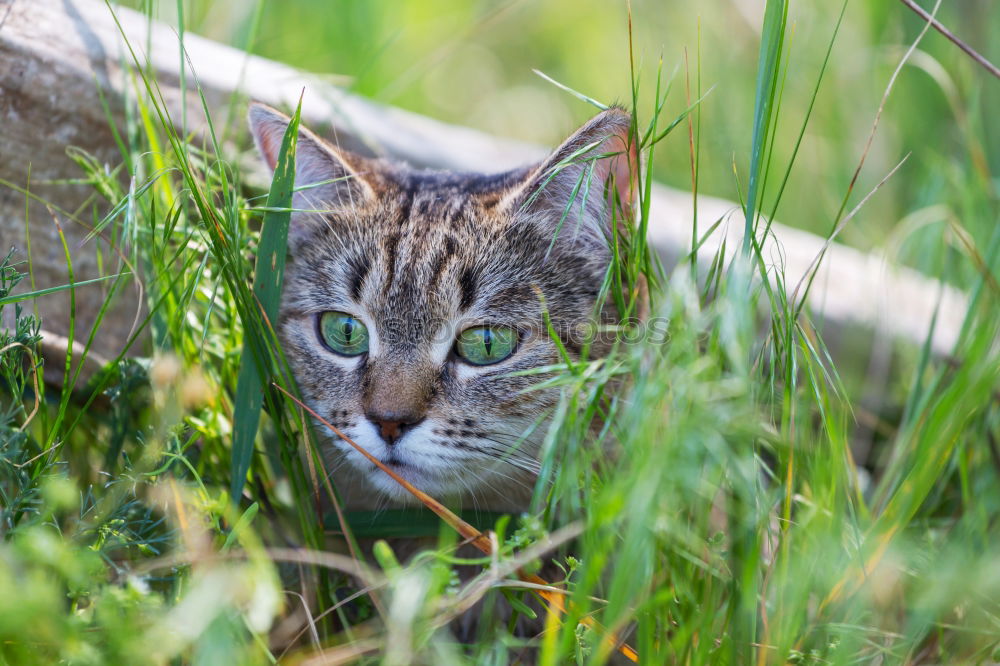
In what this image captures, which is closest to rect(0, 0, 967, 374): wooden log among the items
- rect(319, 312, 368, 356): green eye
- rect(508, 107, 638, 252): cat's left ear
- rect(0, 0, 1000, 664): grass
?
rect(0, 0, 1000, 664): grass

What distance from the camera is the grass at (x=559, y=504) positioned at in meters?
1.11

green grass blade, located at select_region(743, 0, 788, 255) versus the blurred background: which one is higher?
the blurred background

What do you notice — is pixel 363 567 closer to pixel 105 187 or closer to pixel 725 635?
pixel 725 635

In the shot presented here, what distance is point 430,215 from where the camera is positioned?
1.84 meters

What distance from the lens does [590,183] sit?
1.61m

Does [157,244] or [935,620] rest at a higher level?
[157,244]

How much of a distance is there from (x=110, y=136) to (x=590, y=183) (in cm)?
124

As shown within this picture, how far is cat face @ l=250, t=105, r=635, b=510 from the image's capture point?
1616mm

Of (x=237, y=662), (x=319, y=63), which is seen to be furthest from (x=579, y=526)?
(x=319, y=63)

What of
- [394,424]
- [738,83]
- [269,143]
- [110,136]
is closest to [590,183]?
[394,424]

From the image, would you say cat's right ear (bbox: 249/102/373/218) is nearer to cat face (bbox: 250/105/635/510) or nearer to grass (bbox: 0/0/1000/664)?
cat face (bbox: 250/105/635/510)

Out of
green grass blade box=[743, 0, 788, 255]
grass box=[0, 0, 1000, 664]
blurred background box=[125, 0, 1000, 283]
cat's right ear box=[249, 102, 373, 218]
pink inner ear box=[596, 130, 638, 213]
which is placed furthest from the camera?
blurred background box=[125, 0, 1000, 283]

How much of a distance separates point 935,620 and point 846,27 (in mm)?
3315

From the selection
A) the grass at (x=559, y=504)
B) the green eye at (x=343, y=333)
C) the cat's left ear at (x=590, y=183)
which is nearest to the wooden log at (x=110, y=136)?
the grass at (x=559, y=504)
